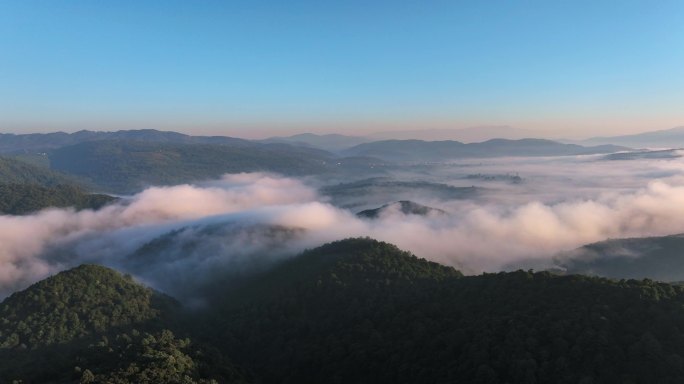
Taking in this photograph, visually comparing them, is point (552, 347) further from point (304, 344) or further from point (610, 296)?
point (304, 344)

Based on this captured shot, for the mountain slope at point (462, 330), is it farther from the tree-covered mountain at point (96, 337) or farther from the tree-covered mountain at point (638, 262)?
the tree-covered mountain at point (638, 262)

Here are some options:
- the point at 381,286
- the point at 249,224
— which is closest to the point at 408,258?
the point at 381,286

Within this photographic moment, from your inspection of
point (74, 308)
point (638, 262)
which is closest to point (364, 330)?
point (74, 308)

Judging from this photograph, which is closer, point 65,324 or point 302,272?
point 65,324

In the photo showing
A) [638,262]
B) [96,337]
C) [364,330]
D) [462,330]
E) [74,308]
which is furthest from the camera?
[638,262]

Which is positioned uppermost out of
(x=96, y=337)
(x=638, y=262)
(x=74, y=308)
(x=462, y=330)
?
(x=462, y=330)

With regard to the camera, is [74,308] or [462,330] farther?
[74,308]

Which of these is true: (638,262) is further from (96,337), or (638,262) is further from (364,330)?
(96,337)

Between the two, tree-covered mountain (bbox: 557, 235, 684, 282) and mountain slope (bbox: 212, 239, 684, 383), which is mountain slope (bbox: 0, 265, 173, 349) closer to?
mountain slope (bbox: 212, 239, 684, 383)

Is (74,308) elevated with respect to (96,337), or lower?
elevated
